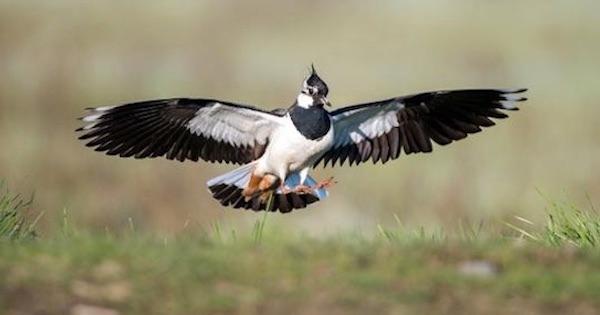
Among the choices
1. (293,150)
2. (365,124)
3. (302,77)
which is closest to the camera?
(293,150)

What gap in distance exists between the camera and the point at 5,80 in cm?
1557

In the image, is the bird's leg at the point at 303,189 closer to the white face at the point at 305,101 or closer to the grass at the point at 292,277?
the white face at the point at 305,101

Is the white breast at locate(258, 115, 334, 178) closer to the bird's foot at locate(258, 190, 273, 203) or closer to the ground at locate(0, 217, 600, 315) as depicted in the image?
the bird's foot at locate(258, 190, 273, 203)

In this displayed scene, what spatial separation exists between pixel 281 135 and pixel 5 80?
5.63 meters

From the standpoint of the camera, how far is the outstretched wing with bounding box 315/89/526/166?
11055 millimetres

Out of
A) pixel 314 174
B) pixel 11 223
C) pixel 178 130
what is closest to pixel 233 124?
pixel 178 130

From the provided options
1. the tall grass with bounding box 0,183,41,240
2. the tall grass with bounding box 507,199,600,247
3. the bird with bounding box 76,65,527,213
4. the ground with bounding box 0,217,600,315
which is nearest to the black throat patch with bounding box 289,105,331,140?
the bird with bounding box 76,65,527,213

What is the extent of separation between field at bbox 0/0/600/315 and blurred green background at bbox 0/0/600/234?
0.02 metres

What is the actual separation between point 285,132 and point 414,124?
1.05m

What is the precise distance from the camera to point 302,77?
15.8 metres

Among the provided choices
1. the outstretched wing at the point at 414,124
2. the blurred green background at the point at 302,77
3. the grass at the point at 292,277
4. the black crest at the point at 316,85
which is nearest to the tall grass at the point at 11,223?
the grass at the point at 292,277

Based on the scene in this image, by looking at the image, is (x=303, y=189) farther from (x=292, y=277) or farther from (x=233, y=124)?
(x=292, y=277)

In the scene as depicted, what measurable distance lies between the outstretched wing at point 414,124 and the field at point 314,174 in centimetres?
69

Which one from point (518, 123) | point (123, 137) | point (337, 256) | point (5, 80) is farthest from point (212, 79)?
point (337, 256)
